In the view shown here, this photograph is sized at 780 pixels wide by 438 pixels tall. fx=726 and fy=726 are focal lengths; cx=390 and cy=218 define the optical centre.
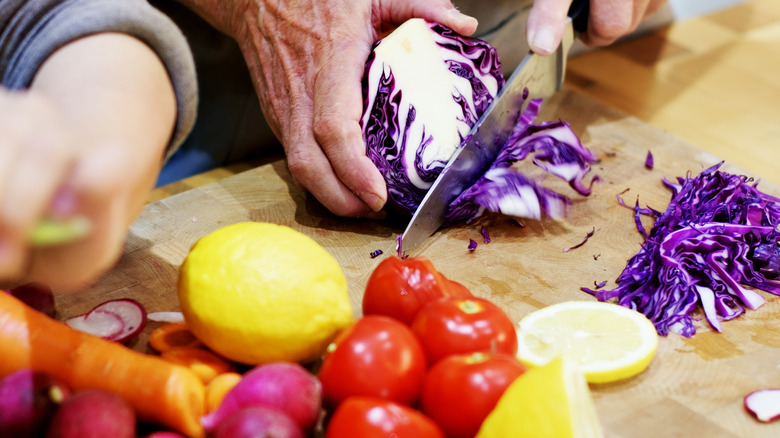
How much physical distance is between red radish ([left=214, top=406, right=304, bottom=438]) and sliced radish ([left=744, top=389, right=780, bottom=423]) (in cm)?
87

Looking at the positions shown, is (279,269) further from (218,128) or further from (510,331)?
(218,128)

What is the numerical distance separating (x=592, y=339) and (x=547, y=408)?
42 cm

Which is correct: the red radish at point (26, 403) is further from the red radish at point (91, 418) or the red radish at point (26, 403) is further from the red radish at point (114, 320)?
the red radish at point (114, 320)

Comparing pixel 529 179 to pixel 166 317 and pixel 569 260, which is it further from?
pixel 166 317

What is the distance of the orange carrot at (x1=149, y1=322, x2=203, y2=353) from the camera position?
1391 mm

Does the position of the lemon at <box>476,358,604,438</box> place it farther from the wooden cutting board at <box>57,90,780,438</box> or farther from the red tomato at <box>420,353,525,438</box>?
the wooden cutting board at <box>57,90,780,438</box>

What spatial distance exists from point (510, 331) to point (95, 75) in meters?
0.80

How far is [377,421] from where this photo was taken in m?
1.06

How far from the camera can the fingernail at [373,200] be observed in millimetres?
1776

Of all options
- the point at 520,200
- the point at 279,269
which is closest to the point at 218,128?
the point at 520,200

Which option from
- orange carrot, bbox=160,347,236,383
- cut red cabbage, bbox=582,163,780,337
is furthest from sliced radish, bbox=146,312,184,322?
cut red cabbage, bbox=582,163,780,337

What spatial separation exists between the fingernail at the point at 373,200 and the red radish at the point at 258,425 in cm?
81

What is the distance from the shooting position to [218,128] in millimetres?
2422

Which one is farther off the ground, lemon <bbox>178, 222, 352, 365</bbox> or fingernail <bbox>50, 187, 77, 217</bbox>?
fingernail <bbox>50, 187, 77, 217</bbox>
